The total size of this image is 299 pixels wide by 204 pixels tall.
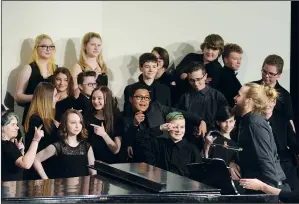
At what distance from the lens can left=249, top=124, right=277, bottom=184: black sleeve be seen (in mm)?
5094

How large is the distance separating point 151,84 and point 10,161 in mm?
1274

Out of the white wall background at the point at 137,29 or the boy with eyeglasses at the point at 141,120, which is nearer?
the white wall background at the point at 137,29


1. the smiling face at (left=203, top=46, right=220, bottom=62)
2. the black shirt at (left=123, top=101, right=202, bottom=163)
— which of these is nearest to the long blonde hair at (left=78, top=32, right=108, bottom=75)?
the black shirt at (left=123, top=101, right=202, bottom=163)

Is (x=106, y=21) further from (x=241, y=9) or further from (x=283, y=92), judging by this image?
(x=283, y=92)

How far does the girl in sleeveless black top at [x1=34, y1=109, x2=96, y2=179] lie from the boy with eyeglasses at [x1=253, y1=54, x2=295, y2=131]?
149cm

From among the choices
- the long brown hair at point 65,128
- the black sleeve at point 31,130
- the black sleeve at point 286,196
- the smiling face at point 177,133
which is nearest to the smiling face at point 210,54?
the smiling face at point 177,133

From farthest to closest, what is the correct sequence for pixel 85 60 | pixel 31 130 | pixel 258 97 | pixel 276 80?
pixel 276 80
pixel 85 60
pixel 258 97
pixel 31 130

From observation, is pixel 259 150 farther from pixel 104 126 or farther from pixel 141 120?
pixel 104 126

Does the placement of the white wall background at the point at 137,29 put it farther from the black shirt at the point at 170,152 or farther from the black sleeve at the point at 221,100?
the black shirt at the point at 170,152

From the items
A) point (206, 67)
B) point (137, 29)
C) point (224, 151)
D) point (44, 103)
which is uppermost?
point (137, 29)

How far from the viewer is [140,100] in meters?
5.45

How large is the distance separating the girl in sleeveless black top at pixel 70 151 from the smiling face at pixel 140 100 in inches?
17.7

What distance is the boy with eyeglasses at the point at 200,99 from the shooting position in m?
5.51

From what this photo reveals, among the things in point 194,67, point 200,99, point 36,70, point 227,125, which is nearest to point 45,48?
point 36,70
